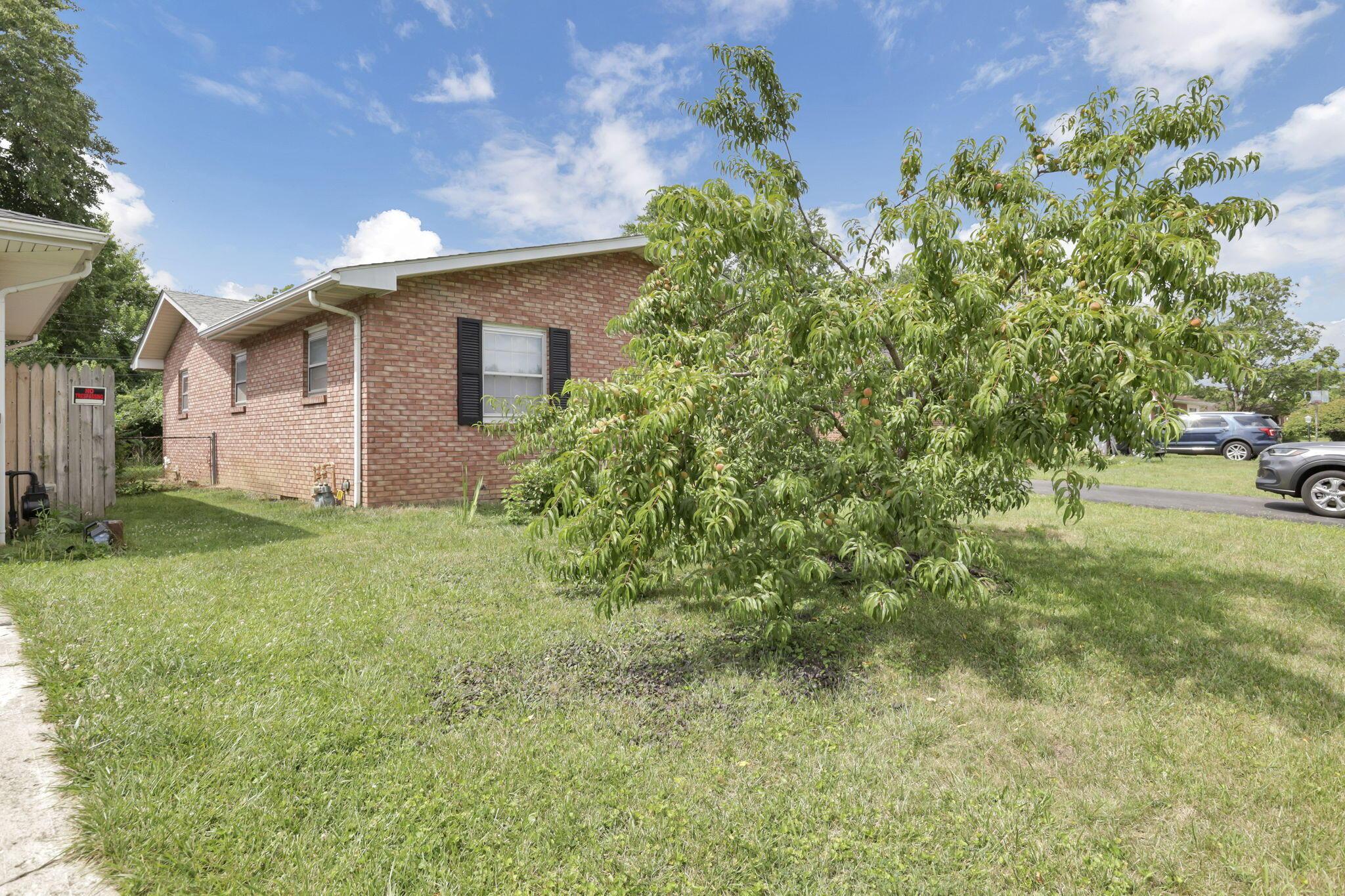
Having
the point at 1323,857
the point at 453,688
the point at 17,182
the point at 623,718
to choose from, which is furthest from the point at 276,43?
the point at 17,182

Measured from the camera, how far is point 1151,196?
3566 millimetres

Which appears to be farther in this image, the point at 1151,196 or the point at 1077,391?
the point at 1151,196

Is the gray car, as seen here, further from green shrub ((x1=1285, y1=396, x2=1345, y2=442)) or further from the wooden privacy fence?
green shrub ((x1=1285, y1=396, x2=1345, y2=442))

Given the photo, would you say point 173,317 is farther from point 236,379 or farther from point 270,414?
point 270,414

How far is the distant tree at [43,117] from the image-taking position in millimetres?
18672

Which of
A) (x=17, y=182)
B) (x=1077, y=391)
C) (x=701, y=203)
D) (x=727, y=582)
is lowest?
(x=727, y=582)

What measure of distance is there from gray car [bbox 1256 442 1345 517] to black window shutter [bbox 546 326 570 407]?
37.2ft

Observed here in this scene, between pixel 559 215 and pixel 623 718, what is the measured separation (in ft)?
42.9

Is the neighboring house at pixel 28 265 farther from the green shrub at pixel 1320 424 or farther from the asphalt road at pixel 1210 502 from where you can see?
the green shrub at pixel 1320 424

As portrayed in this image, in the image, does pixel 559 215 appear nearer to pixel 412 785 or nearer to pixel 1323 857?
pixel 412 785

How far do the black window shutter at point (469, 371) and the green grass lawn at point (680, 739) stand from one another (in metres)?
4.76

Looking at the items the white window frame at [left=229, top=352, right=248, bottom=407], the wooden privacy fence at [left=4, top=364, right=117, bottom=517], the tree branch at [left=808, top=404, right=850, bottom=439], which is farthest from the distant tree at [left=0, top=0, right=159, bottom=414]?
the tree branch at [left=808, top=404, right=850, bottom=439]

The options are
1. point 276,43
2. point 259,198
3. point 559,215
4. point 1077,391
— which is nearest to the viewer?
point 1077,391

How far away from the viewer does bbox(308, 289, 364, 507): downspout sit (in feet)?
29.5
